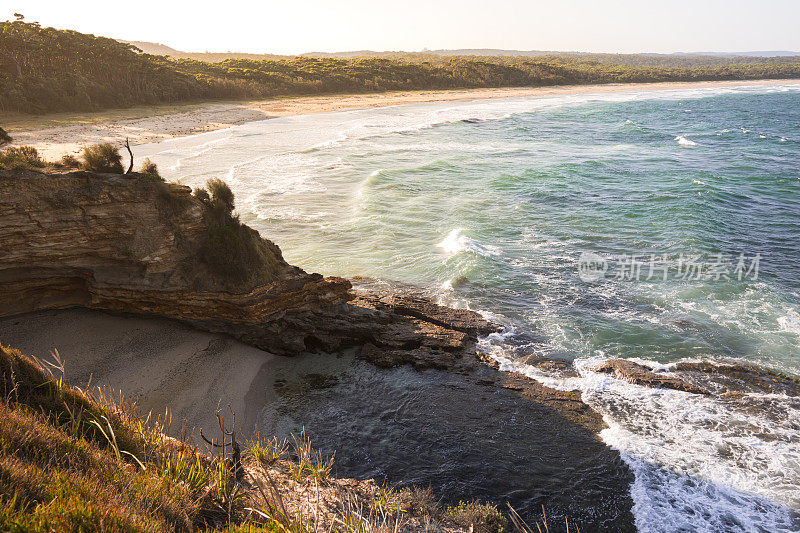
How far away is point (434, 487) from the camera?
28.0 feet

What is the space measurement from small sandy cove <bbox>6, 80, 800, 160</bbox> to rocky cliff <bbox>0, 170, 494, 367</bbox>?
1080 centimetres

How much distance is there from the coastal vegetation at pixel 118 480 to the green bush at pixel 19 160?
21.9 feet

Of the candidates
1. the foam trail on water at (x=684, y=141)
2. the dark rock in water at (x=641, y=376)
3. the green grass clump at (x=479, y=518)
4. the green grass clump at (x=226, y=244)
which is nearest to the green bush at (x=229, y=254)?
the green grass clump at (x=226, y=244)

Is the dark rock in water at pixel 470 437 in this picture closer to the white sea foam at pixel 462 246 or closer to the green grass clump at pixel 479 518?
the green grass clump at pixel 479 518

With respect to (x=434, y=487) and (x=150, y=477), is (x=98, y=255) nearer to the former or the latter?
(x=150, y=477)

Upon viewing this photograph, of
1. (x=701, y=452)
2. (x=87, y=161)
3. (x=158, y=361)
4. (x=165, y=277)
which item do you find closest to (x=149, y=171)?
(x=87, y=161)

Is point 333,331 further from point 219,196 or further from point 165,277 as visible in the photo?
point 219,196

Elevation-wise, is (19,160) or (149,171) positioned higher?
(19,160)

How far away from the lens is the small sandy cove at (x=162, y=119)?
30.2 metres

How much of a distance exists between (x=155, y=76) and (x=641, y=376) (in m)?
58.9

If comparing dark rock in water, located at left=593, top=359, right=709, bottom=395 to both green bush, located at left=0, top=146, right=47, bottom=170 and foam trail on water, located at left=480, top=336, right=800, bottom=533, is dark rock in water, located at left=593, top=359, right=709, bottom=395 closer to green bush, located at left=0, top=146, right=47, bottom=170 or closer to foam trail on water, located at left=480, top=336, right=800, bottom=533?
foam trail on water, located at left=480, top=336, right=800, bottom=533

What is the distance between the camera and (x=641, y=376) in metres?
11.5

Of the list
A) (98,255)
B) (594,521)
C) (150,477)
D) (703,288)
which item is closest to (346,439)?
(594,521)

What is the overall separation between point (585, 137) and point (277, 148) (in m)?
Result: 29.5
